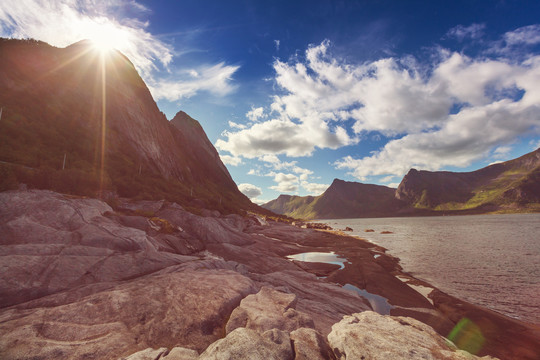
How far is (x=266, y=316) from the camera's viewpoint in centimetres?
756

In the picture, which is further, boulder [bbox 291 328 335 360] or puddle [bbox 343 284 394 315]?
puddle [bbox 343 284 394 315]

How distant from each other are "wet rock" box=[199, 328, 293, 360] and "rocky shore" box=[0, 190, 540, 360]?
28 mm

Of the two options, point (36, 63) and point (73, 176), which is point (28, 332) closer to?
point (73, 176)

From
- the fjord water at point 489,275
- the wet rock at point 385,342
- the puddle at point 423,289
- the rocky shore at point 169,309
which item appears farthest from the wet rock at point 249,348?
the fjord water at point 489,275

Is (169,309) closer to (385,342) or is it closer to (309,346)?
(309,346)

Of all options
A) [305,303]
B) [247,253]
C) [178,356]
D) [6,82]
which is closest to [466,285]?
[305,303]

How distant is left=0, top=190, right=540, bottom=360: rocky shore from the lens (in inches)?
229

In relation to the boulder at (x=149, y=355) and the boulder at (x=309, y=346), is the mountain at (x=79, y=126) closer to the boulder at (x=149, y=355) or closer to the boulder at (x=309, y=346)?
the boulder at (x=149, y=355)

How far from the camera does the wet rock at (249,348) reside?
4904 millimetres

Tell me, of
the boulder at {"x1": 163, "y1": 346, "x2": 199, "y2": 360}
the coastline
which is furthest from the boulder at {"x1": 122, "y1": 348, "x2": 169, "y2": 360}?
the coastline

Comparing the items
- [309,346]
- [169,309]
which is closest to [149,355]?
[169,309]

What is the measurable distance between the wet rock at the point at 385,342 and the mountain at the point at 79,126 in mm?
22203

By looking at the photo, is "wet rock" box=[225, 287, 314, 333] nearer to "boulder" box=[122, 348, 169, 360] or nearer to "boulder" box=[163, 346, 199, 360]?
"boulder" box=[163, 346, 199, 360]

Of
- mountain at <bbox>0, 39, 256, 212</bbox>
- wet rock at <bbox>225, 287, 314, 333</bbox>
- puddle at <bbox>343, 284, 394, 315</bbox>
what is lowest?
puddle at <bbox>343, 284, 394, 315</bbox>
